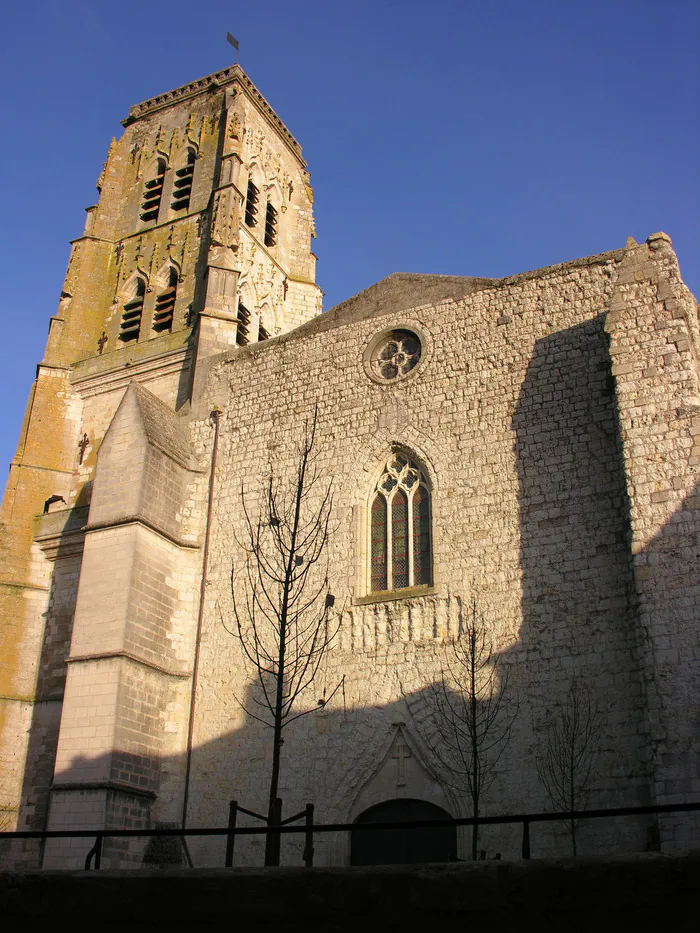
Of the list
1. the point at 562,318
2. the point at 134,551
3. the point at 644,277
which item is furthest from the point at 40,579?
the point at 644,277

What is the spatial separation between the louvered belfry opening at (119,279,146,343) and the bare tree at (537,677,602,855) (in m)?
13.8

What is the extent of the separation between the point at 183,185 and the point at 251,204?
1783 mm

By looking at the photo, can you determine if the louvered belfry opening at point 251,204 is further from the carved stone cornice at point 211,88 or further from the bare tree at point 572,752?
the bare tree at point 572,752

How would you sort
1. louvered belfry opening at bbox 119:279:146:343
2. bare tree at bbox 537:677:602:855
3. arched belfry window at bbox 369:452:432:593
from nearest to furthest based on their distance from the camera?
bare tree at bbox 537:677:602:855 → arched belfry window at bbox 369:452:432:593 → louvered belfry opening at bbox 119:279:146:343

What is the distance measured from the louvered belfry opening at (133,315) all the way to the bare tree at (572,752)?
13843mm

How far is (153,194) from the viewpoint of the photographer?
24.0m

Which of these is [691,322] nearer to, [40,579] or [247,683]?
[247,683]

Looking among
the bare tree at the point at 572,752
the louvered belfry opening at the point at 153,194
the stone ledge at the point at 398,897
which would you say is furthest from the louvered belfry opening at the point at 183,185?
the stone ledge at the point at 398,897

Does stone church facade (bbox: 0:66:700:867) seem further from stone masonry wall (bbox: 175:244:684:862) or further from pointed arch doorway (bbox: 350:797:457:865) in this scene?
pointed arch doorway (bbox: 350:797:457:865)

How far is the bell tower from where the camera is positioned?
16.1 meters

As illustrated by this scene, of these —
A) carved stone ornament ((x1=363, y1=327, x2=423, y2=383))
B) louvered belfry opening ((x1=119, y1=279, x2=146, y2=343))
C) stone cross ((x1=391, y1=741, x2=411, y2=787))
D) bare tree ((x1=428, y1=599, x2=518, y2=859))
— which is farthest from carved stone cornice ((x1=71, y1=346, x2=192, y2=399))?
stone cross ((x1=391, y1=741, x2=411, y2=787))

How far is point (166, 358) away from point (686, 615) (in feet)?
40.1

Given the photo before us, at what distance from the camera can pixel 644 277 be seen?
12.6 metres

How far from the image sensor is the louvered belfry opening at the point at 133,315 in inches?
847
